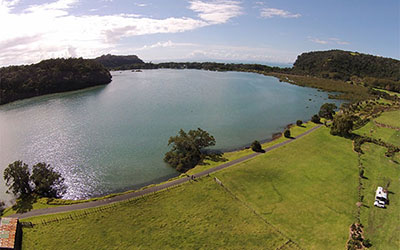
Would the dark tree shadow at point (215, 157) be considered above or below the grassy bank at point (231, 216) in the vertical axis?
above

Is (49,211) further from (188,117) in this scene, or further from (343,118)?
(343,118)

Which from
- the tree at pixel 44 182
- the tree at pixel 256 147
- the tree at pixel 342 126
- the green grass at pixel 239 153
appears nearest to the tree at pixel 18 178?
the tree at pixel 44 182

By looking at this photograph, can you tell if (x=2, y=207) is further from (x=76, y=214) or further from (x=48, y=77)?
(x=48, y=77)

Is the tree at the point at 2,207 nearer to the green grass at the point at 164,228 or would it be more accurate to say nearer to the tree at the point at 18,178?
the tree at the point at 18,178

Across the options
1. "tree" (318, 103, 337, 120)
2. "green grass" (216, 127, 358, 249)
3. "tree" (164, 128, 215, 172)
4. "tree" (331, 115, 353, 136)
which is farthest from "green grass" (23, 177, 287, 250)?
"tree" (318, 103, 337, 120)

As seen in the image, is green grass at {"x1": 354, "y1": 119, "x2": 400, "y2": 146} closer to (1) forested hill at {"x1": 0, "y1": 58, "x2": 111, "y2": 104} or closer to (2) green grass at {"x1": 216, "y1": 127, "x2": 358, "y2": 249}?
(2) green grass at {"x1": 216, "y1": 127, "x2": 358, "y2": 249}

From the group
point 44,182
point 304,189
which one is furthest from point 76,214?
point 304,189
